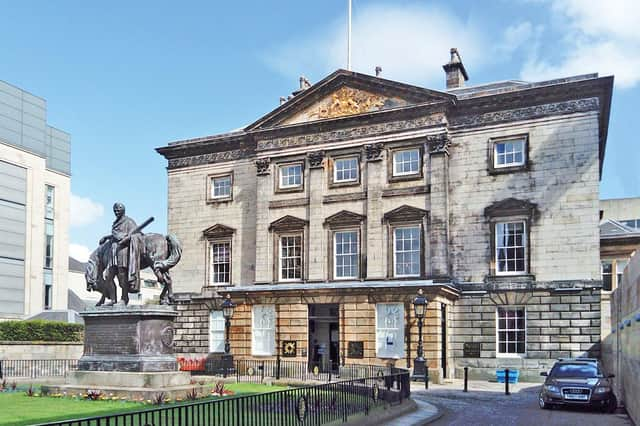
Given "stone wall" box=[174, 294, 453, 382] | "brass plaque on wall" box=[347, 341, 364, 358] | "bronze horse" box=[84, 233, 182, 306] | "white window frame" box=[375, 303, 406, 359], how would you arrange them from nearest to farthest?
"bronze horse" box=[84, 233, 182, 306] < "stone wall" box=[174, 294, 453, 382] < "white window frame" box=[375, 303, 406, 359] < "brass plaque on wall" box=[347, 341, 364, 358]

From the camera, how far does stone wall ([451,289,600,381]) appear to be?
31.7 metres

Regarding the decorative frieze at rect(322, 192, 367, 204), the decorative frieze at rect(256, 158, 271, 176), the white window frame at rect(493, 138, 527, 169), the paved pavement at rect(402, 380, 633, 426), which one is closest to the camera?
the paved pavement at rect(402, 380, 633, 426)

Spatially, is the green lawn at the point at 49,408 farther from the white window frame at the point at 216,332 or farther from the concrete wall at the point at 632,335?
the white window frame at the point at 216,332

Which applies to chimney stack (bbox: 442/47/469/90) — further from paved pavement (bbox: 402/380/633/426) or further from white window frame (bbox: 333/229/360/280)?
paved pavement (bbox: 402/380/633/426)

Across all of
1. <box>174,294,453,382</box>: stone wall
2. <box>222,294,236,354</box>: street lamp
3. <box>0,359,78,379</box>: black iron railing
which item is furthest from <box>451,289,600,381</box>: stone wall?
<box>0,359,78,379</box>: black iron railing

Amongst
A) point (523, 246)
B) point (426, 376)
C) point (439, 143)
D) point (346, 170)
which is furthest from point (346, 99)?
point (426, 376)

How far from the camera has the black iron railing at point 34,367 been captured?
108 feet

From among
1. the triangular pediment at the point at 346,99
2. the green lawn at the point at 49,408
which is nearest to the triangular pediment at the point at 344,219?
the triangular pediment at the point at 346,99

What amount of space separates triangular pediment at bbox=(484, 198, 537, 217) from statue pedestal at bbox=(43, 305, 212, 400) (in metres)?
19.1

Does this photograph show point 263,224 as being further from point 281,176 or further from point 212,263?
point 212,263

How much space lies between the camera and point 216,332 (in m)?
40.3

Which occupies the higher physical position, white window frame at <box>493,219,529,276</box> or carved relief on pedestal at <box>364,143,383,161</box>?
carved relief on pedestal at <box>364,143,383,161</box>

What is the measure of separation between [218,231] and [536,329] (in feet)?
61.3

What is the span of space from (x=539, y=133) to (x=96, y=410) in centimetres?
2505
